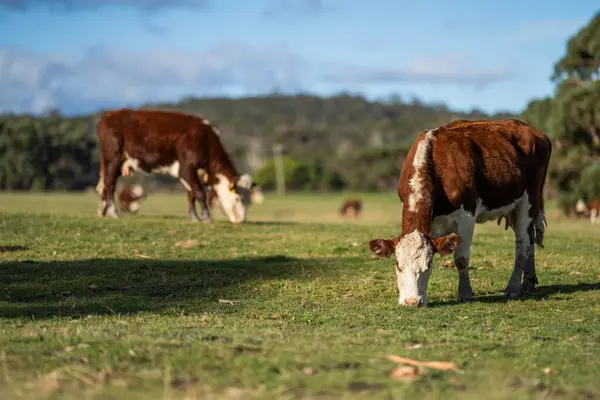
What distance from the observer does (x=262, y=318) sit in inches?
463

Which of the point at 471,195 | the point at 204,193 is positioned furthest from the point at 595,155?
the point at 471,195

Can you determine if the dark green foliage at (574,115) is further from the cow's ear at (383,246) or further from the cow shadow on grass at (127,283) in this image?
the cow's ear at (383,246)

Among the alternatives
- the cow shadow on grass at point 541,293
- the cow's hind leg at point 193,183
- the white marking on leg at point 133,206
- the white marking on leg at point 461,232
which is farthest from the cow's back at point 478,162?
the white marking on leg at point 133,206

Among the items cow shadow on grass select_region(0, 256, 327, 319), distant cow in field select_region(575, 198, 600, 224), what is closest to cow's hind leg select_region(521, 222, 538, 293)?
cow shadow on grass select_region(0, 256, 327, 319)

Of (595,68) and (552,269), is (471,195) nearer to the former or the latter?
(552,269)

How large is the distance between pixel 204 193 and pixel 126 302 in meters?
11.5

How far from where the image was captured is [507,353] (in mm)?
8594

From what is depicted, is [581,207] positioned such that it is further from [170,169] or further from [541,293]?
[541,293]

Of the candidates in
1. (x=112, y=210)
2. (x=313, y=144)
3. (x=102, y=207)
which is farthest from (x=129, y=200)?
(x=313, y=144)

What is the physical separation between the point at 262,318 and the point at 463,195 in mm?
3369

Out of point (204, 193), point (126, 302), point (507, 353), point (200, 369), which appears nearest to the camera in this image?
point (200, 369)

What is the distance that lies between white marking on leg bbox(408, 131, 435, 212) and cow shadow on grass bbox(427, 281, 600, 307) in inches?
59.4

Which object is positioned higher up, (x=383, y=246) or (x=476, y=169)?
(x=476, y=169)

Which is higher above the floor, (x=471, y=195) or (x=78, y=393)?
(x=471, y=195)
